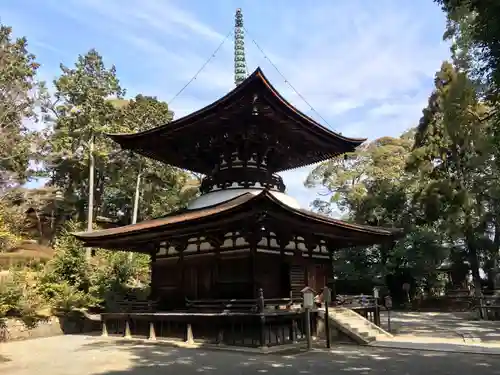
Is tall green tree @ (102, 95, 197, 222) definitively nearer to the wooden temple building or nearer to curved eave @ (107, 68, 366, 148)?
the wooden temple building

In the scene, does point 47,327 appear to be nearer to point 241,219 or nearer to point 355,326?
point 241,219

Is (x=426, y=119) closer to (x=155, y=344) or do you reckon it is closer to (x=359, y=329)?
(x=359, y=329)

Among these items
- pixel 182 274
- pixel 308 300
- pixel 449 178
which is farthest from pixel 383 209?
pixel 308 300

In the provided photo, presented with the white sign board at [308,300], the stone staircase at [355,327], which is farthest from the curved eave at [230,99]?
the stone staircase at [355,327]

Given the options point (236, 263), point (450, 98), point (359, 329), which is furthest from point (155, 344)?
point (450, 98)

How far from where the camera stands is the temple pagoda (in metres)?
15.4

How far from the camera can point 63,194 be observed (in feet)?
135

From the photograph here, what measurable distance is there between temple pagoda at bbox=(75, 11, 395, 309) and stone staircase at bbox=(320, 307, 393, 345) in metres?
1.78

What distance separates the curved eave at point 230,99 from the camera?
1548cm

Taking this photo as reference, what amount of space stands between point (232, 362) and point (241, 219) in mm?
4649

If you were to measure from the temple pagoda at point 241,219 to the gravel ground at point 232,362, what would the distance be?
3698 millimetres

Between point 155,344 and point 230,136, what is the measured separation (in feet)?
27.8

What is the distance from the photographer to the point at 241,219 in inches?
559

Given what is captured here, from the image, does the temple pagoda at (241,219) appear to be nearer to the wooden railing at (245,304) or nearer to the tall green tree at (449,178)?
the wooden railing at (245,304)
